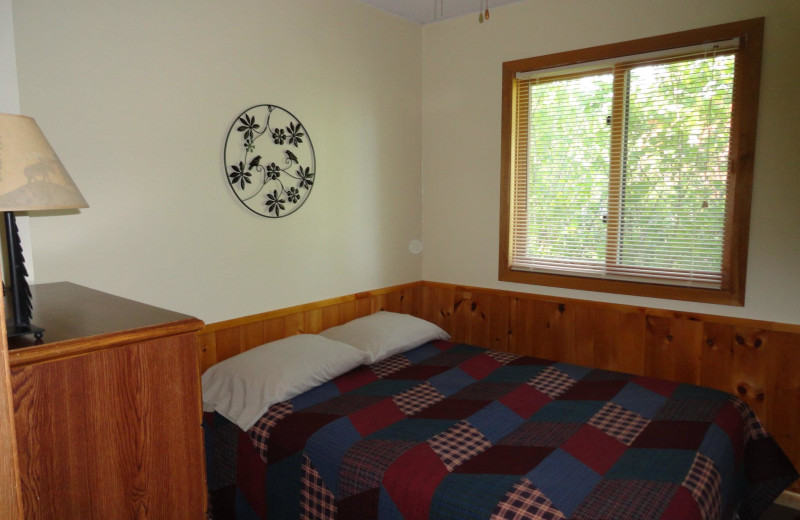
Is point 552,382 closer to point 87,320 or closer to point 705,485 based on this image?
point 705,485

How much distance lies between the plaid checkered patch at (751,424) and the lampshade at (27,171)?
2.39 m

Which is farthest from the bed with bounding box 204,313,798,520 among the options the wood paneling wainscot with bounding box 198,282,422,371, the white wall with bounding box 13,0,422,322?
the white wall with bounding box 13,0,422,322

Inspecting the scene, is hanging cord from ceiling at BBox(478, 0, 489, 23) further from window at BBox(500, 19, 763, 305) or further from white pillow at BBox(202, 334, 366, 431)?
white pillow at BBox(202, 334, 366, 431)

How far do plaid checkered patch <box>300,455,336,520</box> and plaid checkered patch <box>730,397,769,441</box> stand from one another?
1.61m

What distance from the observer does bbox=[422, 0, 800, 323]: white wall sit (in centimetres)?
233

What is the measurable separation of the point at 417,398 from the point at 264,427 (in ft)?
2.01

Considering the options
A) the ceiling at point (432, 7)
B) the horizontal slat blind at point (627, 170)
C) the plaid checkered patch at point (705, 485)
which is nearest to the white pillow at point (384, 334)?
the horizontal slat blind at point (627, 170)

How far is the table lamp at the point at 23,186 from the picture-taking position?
1018 millimetres

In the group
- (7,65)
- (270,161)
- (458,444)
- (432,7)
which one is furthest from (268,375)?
(432,7)

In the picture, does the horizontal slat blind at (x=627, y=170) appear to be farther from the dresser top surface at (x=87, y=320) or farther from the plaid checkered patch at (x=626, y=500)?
the dresser top surface at (x=87, y=320)

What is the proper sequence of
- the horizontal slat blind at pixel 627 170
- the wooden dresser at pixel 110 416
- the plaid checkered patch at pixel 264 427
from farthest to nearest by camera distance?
the horizontal slat blind at pixel 627 170, the plaid checkered patch at pixel 264 427, the wooden dresser at pixel 110 416

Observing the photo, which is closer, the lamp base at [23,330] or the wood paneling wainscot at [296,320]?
A: the lamp base at [23,330]

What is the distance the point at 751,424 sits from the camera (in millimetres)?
2098

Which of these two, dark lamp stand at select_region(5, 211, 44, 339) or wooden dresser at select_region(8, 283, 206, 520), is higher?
dark lamp stand at select_region(5, 211, 44, 339)
